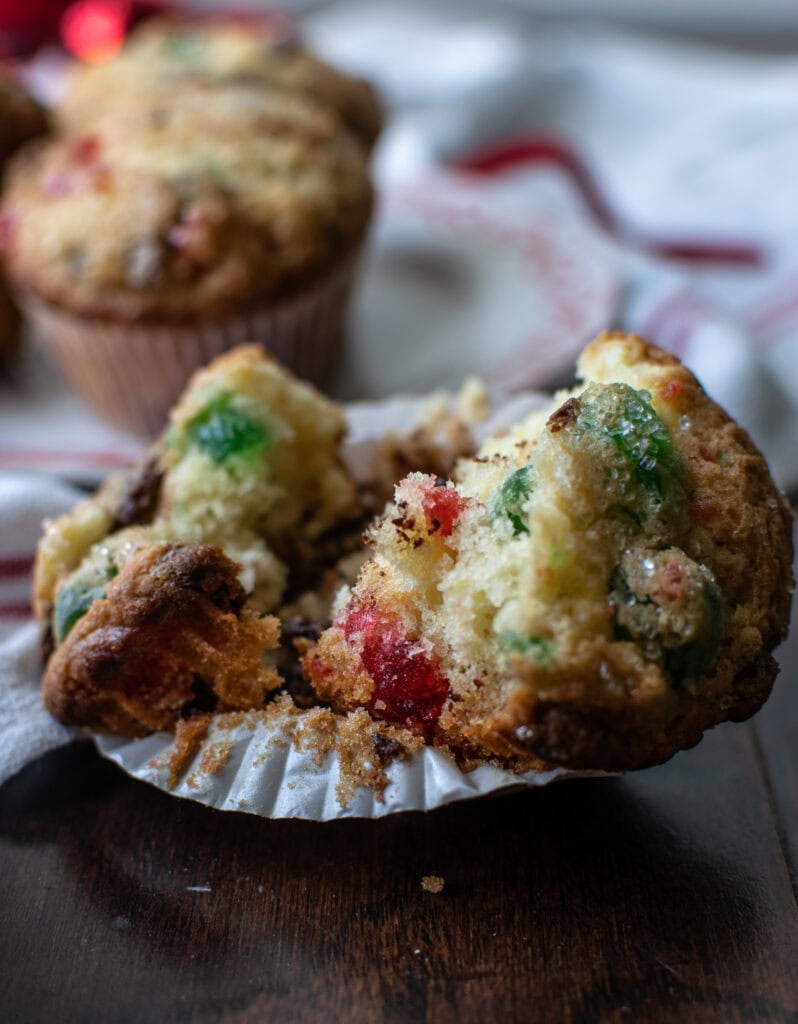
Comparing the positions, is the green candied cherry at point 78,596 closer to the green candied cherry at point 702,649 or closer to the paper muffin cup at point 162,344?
the green candied cherry at point 702,649

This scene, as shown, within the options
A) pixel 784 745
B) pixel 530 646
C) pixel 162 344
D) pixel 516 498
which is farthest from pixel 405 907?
pixel 162 344

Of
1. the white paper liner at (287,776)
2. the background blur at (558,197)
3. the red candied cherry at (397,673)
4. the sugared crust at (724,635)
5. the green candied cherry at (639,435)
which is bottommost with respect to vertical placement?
the background blur at (558,197)

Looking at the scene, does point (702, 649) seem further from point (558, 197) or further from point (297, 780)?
point (558, 197)

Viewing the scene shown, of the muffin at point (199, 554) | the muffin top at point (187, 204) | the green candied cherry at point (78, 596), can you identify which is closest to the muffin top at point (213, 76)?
the muffin top at point (187, 204)

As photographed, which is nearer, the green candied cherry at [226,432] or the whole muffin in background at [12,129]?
the green candied cherry at [226,432]

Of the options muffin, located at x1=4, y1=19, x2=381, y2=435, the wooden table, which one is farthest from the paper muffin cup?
the wooden table

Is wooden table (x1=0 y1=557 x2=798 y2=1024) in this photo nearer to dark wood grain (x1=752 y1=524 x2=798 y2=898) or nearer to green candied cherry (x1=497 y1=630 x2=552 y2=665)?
dark wood grain (x1=752 y1=524 x2=798 y2=898)

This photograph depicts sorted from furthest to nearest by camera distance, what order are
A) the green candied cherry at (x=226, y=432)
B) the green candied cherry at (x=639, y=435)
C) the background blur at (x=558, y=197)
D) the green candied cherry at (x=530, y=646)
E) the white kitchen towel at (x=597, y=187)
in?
the background blur at (x=558, y=197) → the white kitchen towel at (x=597, y=187) → the green candied cherry at (x=226, y=432) → the green candied cherry at (x=639, y=435) → the green candied cherry at (x=530, y=646)
